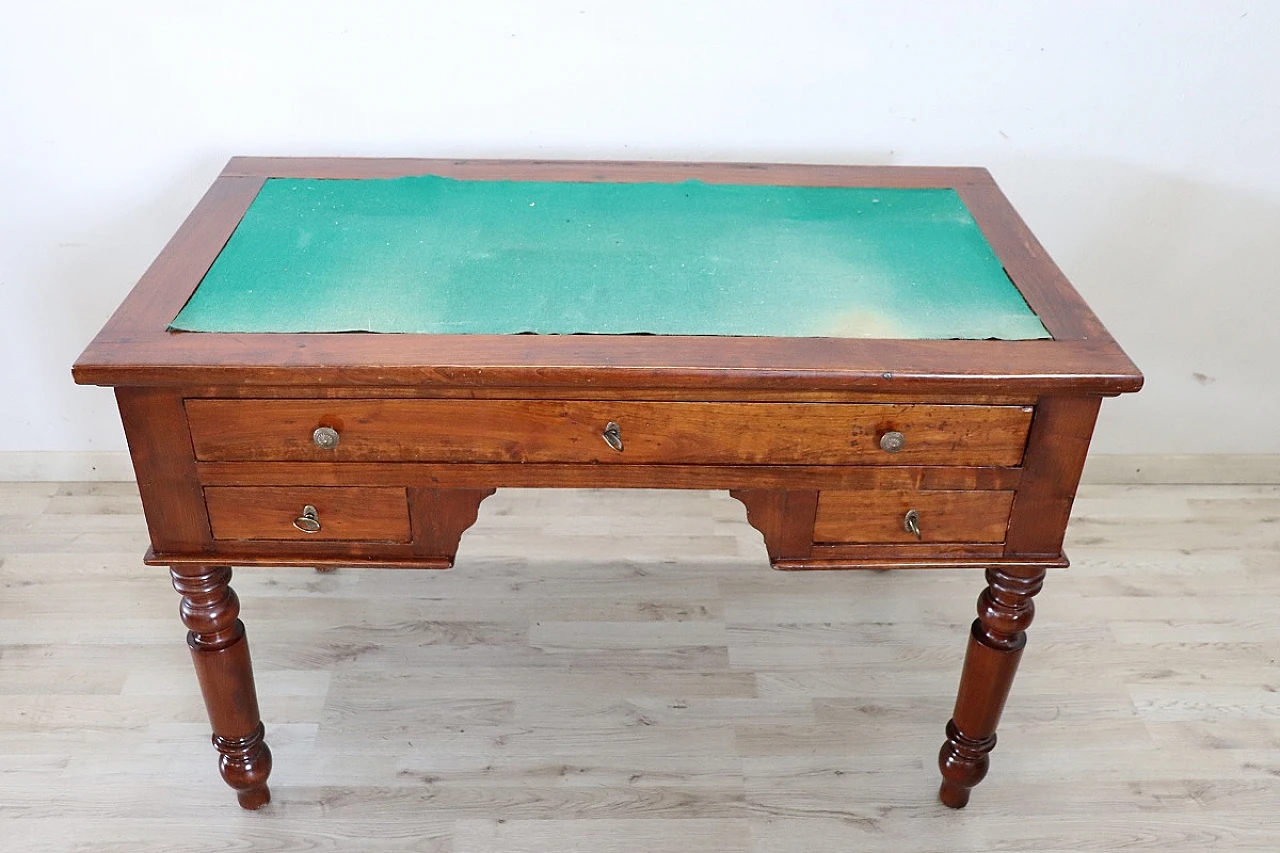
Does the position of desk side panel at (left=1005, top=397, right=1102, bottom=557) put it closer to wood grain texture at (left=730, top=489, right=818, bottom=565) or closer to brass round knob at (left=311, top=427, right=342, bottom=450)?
wood grain texture at (left=730, top=489, right=818, bottom=565)

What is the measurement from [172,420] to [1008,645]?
1.11m

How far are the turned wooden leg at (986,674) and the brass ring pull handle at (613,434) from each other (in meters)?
0.54

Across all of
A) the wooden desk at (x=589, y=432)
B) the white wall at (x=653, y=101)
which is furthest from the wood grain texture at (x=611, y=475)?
the white wall at (x=653, y=101)

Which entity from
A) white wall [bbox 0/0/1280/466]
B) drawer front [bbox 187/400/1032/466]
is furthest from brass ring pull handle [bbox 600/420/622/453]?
white wall [bbox 0/0/1280/466]

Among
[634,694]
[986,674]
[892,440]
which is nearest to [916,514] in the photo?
[892,440]

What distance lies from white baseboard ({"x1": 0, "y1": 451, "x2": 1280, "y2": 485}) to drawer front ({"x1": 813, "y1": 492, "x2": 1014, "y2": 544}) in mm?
1089

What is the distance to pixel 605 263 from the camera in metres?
1.51

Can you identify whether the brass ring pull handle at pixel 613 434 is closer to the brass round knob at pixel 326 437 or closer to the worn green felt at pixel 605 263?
the worn green felt at pixel 605 263

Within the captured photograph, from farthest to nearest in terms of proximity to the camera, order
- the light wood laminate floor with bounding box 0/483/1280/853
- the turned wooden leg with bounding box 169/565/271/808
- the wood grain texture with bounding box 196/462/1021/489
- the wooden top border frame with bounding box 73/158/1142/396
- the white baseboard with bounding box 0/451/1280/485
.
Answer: the white baseboard with bounding box 0/451/1280/485 < the light wood laminate floor with bounding box 0/483/1280/853 < the turned wooden leg with bounding box 169/565/271/808 < the wood grain texture with bounding box 196/462/1021/489 < the wooden top border frame with bounding box 73/158/1142/396

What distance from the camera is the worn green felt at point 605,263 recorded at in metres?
1.38

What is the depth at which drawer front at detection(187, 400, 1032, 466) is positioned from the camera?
1346 mm

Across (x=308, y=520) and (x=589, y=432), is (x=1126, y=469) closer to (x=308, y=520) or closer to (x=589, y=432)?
(x=589, y=432)

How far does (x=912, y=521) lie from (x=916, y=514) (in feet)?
0.03

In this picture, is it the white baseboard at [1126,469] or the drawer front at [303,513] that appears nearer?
the drawer front at [303,513]
